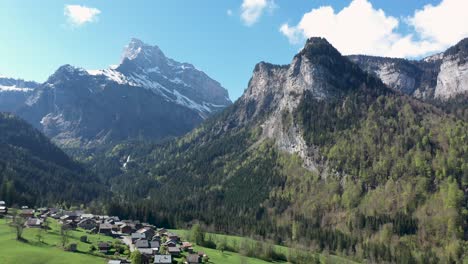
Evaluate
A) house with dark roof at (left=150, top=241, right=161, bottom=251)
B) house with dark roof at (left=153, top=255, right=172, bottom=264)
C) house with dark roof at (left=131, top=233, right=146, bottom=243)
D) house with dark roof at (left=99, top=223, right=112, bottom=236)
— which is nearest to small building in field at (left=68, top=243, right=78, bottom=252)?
house with dark roof at (left=153, top=255, right=172, bottom=264)

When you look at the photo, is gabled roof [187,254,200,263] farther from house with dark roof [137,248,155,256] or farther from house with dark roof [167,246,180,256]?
house with dark roof [137,248,155,256]

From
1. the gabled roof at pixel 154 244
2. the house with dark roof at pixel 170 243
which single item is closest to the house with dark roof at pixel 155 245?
the gabled roof at pixel 154 244

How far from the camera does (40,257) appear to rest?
110062mm

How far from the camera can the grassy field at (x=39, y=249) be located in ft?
356

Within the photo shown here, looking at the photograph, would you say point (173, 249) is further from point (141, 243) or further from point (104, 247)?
point (104, 247)

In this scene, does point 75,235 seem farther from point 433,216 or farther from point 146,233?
point 433,216

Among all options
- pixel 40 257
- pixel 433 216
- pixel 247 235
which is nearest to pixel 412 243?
pixel 433 216

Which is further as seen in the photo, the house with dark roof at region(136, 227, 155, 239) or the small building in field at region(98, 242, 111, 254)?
the house with dark roof at region(136, 227, 155, 239)

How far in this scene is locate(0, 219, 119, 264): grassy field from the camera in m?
108

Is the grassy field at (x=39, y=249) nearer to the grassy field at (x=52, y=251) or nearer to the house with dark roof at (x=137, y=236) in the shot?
the grassy field at (x=52, y=251)

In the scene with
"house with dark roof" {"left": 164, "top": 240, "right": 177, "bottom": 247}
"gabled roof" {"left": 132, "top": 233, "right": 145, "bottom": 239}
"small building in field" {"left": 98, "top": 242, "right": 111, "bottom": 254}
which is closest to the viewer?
"small building in field" {"left": 98, "top": 242, "right": 111, "bottom": 254}

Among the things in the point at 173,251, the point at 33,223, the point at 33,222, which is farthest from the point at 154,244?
the point at 33,222

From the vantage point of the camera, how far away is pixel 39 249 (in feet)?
387

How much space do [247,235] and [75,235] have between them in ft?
265
